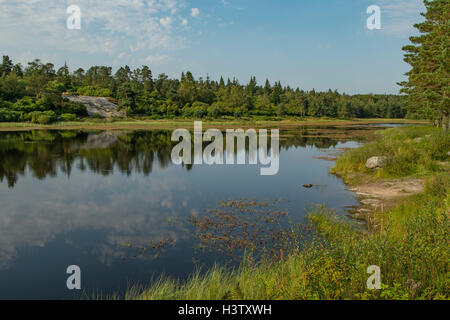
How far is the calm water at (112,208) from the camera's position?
893 centimetres

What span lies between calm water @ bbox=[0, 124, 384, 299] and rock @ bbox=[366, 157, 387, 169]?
2.31 metres

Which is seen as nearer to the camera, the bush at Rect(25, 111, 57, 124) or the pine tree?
the pine tree

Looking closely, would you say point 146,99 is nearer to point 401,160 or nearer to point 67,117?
point 67,117

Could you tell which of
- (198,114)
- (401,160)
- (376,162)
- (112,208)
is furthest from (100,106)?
(401,160)

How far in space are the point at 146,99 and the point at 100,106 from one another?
14.1m

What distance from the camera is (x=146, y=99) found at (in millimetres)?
102188

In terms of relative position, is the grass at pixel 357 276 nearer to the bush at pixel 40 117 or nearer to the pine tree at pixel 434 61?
the pine tree at pixel 434 61

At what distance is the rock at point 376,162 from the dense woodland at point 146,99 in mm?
55439

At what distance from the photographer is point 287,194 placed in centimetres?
1723

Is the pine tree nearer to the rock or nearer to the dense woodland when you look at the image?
the rock

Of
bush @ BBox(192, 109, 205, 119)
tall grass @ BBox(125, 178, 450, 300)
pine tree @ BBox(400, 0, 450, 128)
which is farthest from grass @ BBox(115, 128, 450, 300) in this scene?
bush @ BBox(192, 109, 205, 119)

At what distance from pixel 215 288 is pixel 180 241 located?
179 inches

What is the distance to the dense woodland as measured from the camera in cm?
7755
